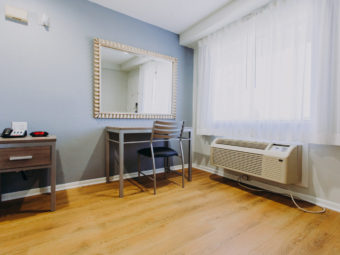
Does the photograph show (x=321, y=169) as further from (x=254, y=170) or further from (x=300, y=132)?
(x=254, y=170)

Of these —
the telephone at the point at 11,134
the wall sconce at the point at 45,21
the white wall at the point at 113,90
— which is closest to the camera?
the telephone at the point at 11,134

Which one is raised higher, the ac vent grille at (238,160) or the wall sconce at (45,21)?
the wall sconce at (45,21)

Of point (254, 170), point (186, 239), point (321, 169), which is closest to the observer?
point (186, 239)

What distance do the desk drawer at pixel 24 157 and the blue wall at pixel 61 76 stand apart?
21.7 inches

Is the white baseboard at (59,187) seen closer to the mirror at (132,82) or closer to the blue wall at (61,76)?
the blue wall at (61,76)

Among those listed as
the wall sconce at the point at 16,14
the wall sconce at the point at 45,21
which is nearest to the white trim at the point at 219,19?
the wall sconce at the point at 45,21

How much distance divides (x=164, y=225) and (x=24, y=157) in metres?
1.28

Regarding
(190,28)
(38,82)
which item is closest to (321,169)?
(190,28)

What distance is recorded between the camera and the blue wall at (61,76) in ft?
6.10

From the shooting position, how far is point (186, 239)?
1.28m

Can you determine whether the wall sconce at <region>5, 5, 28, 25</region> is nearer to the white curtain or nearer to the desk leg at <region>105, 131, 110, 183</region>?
the desk leg at <region>105, 131, 110, 183</region>

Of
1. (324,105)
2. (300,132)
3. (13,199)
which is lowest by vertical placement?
(13,199)

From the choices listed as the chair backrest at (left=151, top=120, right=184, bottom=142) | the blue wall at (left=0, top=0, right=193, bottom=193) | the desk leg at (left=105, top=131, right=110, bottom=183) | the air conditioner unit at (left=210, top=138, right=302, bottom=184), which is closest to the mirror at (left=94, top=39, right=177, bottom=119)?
the blue wall at (left=0, top=0, right=193, bottom=193)

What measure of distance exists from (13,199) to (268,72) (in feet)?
10.1
